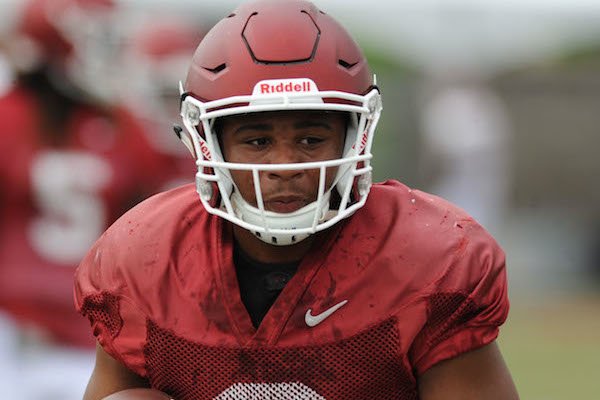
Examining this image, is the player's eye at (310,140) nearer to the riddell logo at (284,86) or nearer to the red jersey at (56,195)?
the riddell logo at (284,86)

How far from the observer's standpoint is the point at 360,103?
228 centimetres

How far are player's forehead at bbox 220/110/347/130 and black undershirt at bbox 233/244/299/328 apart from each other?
26 centimetres

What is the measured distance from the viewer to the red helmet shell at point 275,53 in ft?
7.32

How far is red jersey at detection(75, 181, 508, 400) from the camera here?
7.28 feet

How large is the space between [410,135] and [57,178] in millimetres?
4382

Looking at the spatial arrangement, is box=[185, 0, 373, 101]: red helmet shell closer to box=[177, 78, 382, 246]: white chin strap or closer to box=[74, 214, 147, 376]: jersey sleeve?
box=[177, 78, 382, 246]: white chin strap

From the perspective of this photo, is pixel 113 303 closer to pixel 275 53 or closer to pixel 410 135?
pixel 275 53

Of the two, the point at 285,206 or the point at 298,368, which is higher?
the point at 285,206

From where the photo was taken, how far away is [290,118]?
2.21 metres

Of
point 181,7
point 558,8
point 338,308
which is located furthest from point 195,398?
point 558,8

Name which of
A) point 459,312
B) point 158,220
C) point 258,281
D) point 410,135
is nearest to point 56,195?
point 158,220

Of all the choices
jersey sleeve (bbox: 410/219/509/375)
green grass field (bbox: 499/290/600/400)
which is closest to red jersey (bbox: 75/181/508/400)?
jersey sleeve (bbox: 410/219/509/375)

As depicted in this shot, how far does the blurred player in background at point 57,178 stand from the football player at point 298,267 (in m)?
2.65

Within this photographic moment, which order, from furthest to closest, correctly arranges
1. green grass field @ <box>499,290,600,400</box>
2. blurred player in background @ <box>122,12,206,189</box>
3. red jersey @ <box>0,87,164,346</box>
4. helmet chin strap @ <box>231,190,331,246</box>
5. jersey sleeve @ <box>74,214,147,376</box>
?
green grass field @ <box>499,290,600,400</box> < blurred player in background @ <box>122,12,206,189</box> < red jersey @ <box>0,87,164,346</box> < jersey sleeve @ <box>74,214,147,376</box> < helmet chin strap @ <box>231,190,331,246</box>
